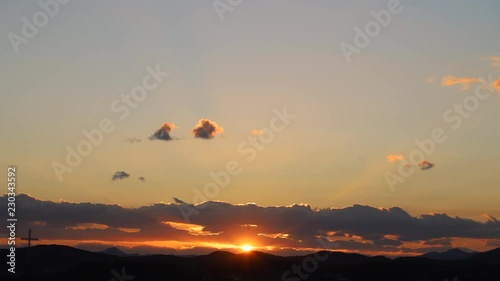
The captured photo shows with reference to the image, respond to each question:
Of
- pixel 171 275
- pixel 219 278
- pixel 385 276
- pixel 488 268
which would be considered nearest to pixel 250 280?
pixel 219 278

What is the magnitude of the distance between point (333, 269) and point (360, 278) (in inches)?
592

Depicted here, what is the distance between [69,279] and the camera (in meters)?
182

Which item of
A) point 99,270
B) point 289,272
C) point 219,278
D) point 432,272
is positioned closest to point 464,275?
point 432,272

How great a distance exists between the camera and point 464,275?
593ft

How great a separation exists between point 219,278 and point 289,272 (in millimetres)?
26885

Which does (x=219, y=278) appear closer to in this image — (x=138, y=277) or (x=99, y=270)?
(x=138, y=277)

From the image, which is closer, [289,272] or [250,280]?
[250,280]

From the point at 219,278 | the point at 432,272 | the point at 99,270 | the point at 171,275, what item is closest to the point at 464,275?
the point at 432,272

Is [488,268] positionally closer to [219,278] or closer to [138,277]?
[219,278]

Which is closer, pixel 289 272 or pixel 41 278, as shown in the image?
pixel 41 278

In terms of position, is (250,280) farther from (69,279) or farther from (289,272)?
(69,279)

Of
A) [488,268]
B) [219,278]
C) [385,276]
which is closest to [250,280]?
[219,278]

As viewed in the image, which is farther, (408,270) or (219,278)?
(408,270)

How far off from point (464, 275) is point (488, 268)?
501 inches
